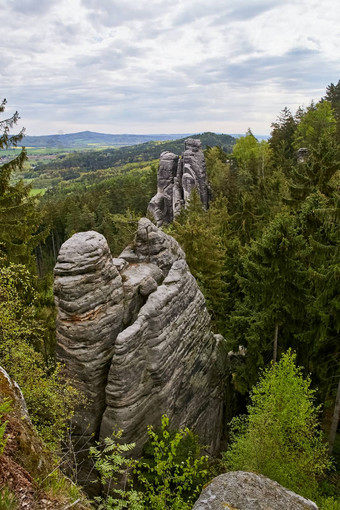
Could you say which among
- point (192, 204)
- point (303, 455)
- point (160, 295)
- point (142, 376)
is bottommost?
point (303, 455)

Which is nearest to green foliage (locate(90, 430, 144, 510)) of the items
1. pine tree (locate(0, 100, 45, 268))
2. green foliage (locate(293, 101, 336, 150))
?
pine tree (locate(0, 100, 45, 268))

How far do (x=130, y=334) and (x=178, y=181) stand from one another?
174 ft

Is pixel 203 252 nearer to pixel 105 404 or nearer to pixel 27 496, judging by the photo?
pixel 105 404

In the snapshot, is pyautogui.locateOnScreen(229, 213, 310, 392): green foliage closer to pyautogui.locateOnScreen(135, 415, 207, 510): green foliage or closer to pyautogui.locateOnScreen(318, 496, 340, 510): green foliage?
pyautogui.locateOnScreen(135, 415, 207, 510): green foliage

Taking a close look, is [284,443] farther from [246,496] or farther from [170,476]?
[246,496]

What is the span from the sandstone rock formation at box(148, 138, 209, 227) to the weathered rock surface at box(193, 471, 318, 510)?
5318cm

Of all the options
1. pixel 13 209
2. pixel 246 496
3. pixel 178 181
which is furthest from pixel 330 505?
pixel 178 181

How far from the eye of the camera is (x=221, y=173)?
63562 millimetres

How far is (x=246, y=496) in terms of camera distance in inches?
260

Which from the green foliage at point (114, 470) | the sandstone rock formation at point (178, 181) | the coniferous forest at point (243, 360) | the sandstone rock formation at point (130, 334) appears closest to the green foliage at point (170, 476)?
the coniferous forest at point (243, 360)

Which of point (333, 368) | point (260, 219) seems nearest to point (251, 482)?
point (333, 368)

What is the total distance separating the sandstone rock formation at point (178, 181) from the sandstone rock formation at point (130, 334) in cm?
4278

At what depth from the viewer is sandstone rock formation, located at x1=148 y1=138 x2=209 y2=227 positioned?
199 ft

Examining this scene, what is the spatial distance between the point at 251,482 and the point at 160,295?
29.9 ft
